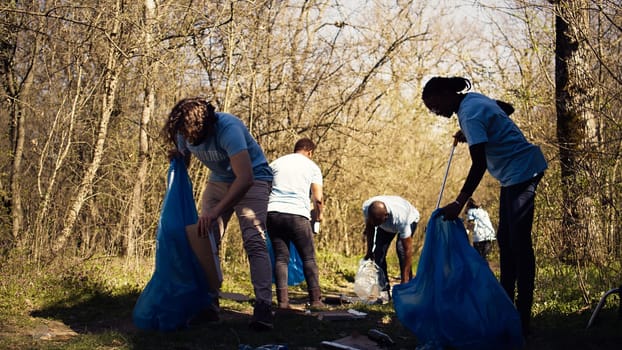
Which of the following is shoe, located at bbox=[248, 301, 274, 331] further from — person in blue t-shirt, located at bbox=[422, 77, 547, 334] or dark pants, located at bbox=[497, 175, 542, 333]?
dark pants, located at bbox=[497, 175, 542, 333]

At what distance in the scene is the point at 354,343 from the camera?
4129 millimetres

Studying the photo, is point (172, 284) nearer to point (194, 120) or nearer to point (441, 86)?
point (194, 120)

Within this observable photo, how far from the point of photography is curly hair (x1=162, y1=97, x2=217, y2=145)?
14.2ft

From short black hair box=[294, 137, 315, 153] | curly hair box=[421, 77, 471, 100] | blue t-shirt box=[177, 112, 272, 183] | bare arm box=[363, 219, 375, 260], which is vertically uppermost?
curly hair box=[421, 77, 471, 100]

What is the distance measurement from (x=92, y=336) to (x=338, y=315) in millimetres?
1854

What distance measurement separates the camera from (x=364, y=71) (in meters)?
10.0

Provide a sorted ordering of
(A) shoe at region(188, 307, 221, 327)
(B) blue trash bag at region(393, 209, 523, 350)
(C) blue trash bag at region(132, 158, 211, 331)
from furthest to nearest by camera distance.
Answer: (A) shoe at region(188, 307, 221, 327), (C) blue trash bag at region(132, 158, 211, 331), (B) blue trash bag at region(393, 209, 523, 350)

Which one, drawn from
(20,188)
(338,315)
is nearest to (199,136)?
(338,315)

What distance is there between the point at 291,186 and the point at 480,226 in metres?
Answer: 5.54

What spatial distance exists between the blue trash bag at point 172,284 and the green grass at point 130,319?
0.11 metres

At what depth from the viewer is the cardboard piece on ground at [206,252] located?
4.40 meters

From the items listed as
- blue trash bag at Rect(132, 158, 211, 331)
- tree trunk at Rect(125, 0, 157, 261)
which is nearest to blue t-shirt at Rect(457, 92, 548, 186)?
blue trash bag at Rect(132, 158, 211, 331)

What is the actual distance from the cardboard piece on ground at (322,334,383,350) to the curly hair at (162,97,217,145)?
1.51m

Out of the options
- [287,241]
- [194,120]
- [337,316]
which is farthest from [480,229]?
[194,120]
